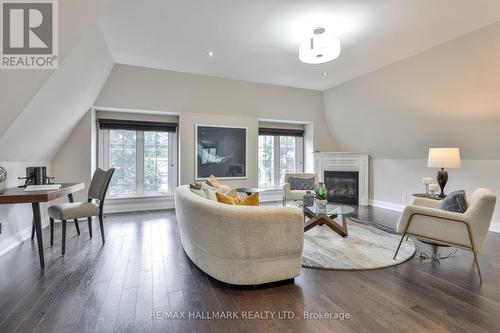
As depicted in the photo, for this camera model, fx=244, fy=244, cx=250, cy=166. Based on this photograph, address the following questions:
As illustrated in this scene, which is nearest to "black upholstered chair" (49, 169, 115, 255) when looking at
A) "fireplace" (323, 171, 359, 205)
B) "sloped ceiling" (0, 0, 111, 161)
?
"sloped ceiling" (0, 0, 111, 161)

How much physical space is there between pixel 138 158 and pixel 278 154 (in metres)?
3.61

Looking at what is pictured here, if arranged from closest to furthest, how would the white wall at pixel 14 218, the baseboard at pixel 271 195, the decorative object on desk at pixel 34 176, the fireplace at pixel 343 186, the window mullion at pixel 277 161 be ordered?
the white wall at pixel 14 218 → the decorative object on desk at pixel 34 176 → the fireplace at pixel 343 186 → the baseboard at pixel 271 195 → the window mullion at pixel 277 161

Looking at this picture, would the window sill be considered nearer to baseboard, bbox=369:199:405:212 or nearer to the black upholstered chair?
the black upholstered chair

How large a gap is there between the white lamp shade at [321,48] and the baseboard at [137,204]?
165 inches

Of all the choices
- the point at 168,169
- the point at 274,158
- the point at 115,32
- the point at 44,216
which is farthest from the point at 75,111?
the point at 274,158

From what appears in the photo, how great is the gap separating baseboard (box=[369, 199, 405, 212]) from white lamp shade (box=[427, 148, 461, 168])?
179 cm

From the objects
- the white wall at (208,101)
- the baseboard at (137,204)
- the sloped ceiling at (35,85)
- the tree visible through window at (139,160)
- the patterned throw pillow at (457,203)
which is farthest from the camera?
the tree visible through window at (139,160)

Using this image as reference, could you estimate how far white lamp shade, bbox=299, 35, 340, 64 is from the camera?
9.92 ft

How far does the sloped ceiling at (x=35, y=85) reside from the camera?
2210 millimetres

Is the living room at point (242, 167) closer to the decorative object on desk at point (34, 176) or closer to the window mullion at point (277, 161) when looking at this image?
the decorative object on desk at point (34, 176)

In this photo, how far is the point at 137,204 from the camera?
5.38m

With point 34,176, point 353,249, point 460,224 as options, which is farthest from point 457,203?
point 34,176

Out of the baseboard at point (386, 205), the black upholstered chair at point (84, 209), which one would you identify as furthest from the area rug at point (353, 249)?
the black upholstered chair at point (84, 209)

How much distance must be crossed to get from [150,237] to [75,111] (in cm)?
237
